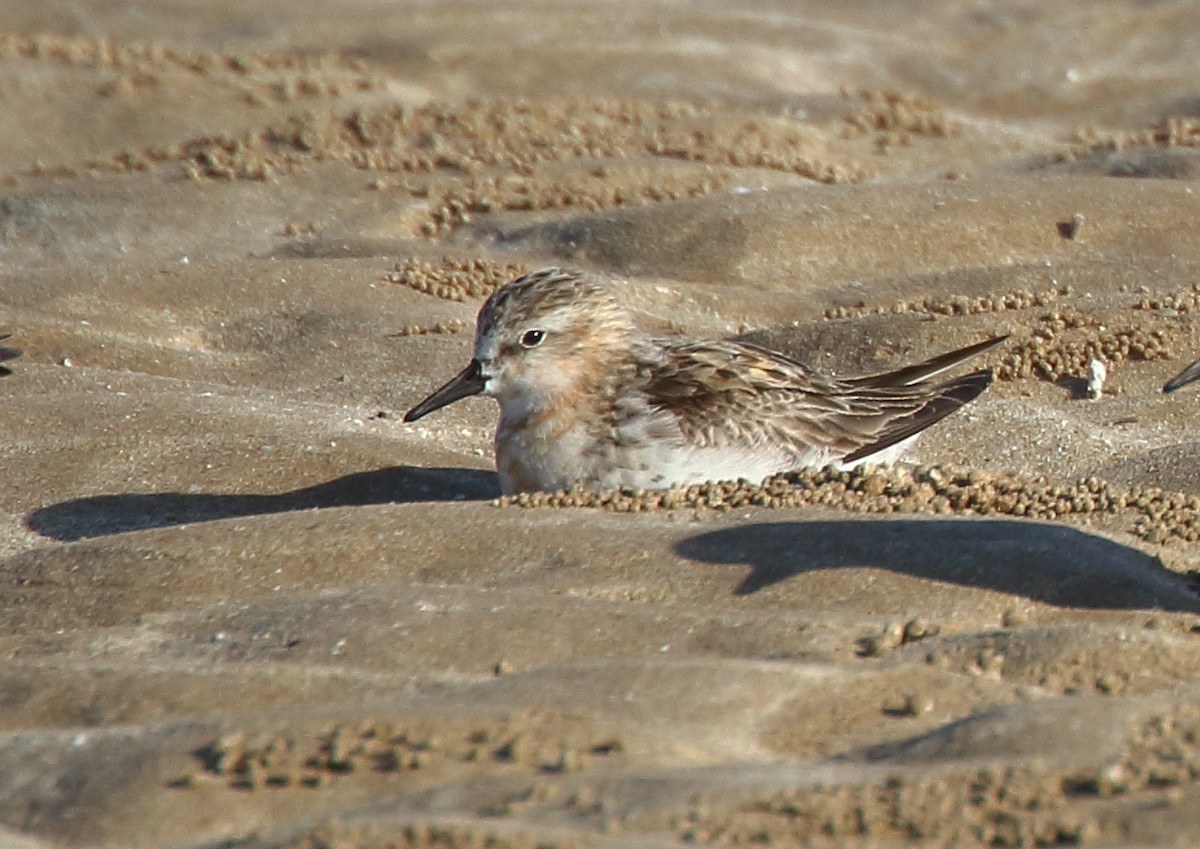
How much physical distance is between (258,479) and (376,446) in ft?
1.69

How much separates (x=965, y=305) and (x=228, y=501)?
12.0ft

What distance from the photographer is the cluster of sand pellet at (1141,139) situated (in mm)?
12555

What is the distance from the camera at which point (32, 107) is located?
525 inches

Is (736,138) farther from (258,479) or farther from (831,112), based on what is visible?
(258,479)

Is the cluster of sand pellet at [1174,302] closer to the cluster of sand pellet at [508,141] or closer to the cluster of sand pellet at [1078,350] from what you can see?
the cluster of sand pellet at [1078,350]

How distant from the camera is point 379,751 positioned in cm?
406

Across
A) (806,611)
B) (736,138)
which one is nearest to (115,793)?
(806,611)

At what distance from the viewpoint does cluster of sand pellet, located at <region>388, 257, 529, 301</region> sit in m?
10.1

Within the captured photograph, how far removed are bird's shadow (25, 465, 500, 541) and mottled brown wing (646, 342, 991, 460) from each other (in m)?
0.92

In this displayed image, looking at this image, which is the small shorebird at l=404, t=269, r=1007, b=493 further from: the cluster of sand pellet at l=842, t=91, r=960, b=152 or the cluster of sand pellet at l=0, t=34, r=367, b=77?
the cluster of sand pellet at l=0, t=34, r=367, b=77

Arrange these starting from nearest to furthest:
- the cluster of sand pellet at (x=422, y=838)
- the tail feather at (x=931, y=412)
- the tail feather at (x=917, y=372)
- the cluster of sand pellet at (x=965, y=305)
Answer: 1. the cluster of sand pellet at (x=422, y=838)
2. the tail feather at (x=931, y=412)
3. the tail feather at (x=917, y=372)
4. the cluster of sand pellet at (x=965, y=305)

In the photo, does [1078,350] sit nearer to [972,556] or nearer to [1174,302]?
[1174,302]

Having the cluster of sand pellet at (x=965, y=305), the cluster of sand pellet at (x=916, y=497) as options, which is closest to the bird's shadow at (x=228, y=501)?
the cluster of sand pellet at (x=916, y=497)

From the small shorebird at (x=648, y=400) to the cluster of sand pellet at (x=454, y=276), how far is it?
232 cm
